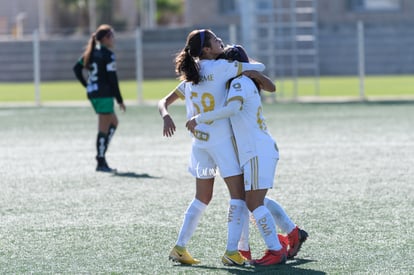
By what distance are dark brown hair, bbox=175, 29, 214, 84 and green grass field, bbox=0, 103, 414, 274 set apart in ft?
4.30

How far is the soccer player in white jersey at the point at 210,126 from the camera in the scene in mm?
7238

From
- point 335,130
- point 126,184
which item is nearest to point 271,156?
point 126,184

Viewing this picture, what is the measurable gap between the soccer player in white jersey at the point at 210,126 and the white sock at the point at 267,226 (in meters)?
0.15

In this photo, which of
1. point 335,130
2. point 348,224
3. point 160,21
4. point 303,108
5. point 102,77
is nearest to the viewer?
point 348,224

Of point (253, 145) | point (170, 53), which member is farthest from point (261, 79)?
point (170, 53)

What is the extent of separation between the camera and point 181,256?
742 centimetres

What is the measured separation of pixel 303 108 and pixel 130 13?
46346 millimetres

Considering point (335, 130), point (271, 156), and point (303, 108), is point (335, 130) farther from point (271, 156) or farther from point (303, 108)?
point (271, 156)

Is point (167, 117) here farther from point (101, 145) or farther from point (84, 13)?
point (84, 13)

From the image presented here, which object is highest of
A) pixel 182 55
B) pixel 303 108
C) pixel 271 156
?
pixel 182 55

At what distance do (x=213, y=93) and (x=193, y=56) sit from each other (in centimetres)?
29

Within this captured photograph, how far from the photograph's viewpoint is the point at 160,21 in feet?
258

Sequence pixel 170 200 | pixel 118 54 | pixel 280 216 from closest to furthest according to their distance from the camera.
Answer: pixel 280 216, pixel 170 200, pixel 118 54

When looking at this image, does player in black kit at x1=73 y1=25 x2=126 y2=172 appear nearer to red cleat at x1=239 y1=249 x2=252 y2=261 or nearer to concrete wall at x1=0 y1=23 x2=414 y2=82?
red cleat at x1=239 y1=249 x2=252 y2=261
